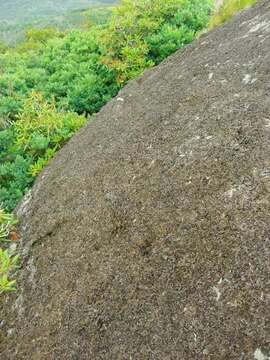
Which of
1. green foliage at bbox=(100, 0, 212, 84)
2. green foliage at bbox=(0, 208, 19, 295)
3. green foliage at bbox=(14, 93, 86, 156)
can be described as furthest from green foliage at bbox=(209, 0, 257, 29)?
green foliage at bbox=(0, 208, 19, 295)

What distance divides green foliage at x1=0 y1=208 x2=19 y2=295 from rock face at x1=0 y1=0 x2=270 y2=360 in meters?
0.19

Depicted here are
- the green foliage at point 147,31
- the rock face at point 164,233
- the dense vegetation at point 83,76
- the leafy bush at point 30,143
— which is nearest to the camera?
the rock face at point 164,233

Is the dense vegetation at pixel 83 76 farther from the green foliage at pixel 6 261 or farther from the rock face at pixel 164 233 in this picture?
the green foliage at pixel 6 261

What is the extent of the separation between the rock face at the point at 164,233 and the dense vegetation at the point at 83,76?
2.06 meters

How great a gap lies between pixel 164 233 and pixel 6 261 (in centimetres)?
196

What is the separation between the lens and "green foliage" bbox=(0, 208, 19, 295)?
5160mm

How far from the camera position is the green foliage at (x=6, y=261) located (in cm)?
516

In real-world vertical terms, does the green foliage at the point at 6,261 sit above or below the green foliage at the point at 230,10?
above

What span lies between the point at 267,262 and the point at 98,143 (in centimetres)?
376

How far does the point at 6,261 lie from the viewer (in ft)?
17.0

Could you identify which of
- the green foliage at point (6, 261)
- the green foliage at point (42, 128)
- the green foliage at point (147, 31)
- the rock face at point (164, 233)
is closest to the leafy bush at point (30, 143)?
the green foliage at point (42, 128)

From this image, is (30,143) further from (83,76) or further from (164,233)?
(164,233)

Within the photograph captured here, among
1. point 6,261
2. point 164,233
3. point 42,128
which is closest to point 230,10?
point 42,128

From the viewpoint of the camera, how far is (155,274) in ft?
14.0
